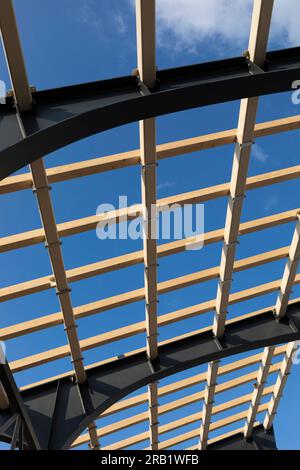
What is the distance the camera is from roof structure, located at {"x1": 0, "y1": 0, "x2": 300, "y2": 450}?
8.77 metres

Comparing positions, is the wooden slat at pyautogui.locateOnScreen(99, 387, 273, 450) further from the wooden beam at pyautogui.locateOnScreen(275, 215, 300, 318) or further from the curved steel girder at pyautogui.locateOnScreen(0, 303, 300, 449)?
the wooden beam at pyautogui.locateOnScreen(275, 215, 300, 318)

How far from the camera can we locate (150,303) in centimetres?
1516

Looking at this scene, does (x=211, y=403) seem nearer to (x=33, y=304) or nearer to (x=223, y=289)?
(x=223, y=289)

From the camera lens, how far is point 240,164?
12.1 metres

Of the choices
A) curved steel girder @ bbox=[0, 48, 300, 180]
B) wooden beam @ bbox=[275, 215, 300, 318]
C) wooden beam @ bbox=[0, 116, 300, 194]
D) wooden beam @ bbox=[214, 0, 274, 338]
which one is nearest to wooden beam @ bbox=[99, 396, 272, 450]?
wooden beam @ bbox=[214, 0, 274, 338]

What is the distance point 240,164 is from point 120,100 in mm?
4319

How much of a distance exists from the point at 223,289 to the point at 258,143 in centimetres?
569

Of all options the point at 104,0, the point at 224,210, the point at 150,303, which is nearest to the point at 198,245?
the point at 224,210

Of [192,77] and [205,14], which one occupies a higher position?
[205,14]

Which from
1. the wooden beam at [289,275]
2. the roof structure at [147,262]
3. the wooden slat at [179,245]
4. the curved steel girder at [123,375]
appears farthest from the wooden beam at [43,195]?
the wooden beam at [289,275]

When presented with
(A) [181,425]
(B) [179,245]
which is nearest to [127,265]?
(B) [179,245]

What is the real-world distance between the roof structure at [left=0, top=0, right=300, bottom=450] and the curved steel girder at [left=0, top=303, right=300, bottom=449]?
4 cm

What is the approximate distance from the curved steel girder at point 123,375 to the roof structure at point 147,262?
0.13 ft
